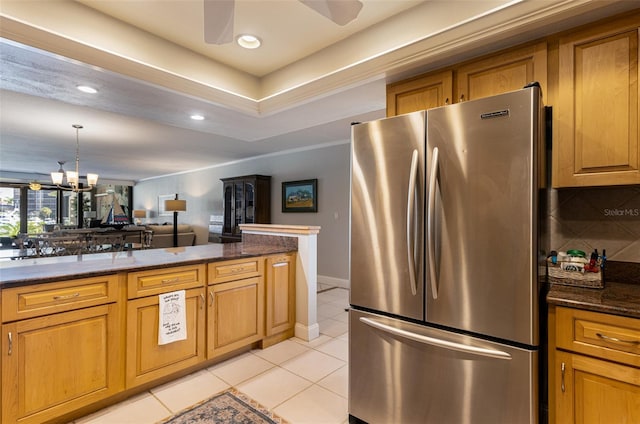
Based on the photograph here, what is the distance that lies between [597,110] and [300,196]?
4.76 meters

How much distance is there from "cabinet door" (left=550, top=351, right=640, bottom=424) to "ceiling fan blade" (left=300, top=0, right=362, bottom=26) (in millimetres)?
1766

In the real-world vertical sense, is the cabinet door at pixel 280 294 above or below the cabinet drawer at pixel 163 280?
below

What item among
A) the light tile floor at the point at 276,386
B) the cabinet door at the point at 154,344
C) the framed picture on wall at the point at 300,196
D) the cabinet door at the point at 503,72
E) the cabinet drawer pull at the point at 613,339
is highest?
the cabinet door at the point at 503,72

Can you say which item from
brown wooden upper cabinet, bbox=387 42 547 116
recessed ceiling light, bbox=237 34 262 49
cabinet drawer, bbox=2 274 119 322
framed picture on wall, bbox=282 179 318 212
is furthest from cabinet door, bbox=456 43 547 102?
framed picture on wall, bbox=282 179 318 212

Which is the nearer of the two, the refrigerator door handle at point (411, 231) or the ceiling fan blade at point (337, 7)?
the ceiling fan blade at point (337, 7)

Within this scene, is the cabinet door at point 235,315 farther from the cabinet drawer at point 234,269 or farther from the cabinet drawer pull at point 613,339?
the cabinet drawer pull at point 613,339

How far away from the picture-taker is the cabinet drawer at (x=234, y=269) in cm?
248

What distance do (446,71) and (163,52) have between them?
2019 millimetres

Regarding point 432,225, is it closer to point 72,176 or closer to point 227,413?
point 227,413

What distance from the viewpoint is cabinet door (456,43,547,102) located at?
5.43 feet

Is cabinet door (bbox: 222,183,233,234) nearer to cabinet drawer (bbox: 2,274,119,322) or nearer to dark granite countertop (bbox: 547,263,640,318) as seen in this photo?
cabinet drawer (bbox: 2,274,119,322)

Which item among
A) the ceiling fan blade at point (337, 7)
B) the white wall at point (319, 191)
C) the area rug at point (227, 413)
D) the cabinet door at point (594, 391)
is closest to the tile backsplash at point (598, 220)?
the cabinet door at point (594, 391)

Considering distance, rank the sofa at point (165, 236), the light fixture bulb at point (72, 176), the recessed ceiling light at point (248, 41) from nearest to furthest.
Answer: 1. the recessed ceiling light at point (248, 41)
2. the light fixture bulb at point (72, 176)
3. the sofa at point (165, 236)

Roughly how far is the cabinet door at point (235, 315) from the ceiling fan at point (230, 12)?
5.85ft
